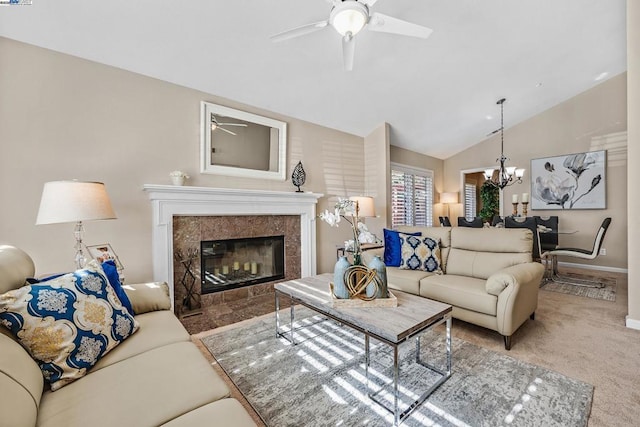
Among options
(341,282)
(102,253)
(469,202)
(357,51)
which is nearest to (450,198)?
(469,202)

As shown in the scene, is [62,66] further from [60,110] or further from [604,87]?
[604,87]

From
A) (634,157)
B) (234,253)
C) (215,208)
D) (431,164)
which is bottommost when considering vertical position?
(234,253)

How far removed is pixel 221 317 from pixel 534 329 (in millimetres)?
3078

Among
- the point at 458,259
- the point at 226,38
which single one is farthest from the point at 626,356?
the point at 226,38

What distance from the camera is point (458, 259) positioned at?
9.71ft

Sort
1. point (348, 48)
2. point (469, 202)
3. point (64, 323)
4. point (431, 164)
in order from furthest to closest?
point (469, 202) → point (431, 164) → point (348, 48) → point (64, 323)

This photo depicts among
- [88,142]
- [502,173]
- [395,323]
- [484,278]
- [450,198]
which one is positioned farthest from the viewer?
[450,198]

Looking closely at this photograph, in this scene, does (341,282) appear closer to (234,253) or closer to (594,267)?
(234,253)

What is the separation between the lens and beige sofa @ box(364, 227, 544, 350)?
7.05ft

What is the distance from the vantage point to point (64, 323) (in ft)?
3.78

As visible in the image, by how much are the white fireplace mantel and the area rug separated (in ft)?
3.54

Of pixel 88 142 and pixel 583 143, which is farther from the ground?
pixel 583 143

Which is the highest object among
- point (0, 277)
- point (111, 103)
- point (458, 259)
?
point (111, 103)

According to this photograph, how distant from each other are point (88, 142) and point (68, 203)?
0.96 meters
